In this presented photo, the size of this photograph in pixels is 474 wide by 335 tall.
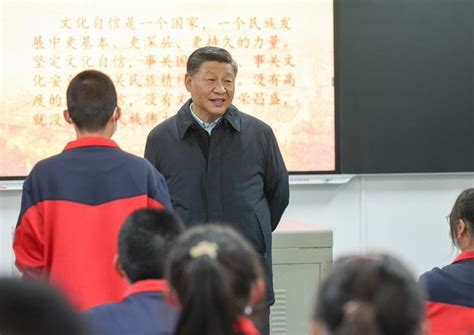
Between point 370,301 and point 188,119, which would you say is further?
point 188,119

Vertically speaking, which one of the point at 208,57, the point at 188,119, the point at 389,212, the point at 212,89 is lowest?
the point at 389,212

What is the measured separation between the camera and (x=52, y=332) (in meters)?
0.92

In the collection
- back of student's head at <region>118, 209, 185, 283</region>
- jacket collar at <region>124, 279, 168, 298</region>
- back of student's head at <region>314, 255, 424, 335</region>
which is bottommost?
jacket collar at <region>124, 279, 168, 298</region>

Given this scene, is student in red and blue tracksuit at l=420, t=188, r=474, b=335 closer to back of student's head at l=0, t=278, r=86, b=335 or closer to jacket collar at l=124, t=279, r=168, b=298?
jacket collar at l=124, t=279, r=168, b=298

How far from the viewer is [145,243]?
192cm

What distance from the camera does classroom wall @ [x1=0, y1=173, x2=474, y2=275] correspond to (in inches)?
176

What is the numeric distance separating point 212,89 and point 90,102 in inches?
33.2

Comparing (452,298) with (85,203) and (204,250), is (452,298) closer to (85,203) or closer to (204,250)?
Result: (85,203)

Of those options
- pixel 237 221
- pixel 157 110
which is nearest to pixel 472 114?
pixel 157 110

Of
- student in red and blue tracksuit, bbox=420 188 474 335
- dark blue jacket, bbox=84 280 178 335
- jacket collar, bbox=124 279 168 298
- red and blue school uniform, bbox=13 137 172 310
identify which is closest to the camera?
dark blue jacket, bbox=84 280 178 335

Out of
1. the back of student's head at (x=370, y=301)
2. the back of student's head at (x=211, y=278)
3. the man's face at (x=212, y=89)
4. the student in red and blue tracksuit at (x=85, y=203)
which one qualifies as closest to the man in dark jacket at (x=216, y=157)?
the man's face at (x=212, y=89)

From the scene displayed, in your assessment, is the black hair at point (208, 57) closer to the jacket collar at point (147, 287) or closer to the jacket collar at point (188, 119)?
the jacket collar at point (188, 119)

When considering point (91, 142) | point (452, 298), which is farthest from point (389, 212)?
point (91, 142)

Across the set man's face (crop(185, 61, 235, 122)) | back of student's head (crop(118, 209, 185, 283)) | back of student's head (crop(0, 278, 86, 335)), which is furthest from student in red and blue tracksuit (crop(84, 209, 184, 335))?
man's face (crop(185, 61, 235, 122))
